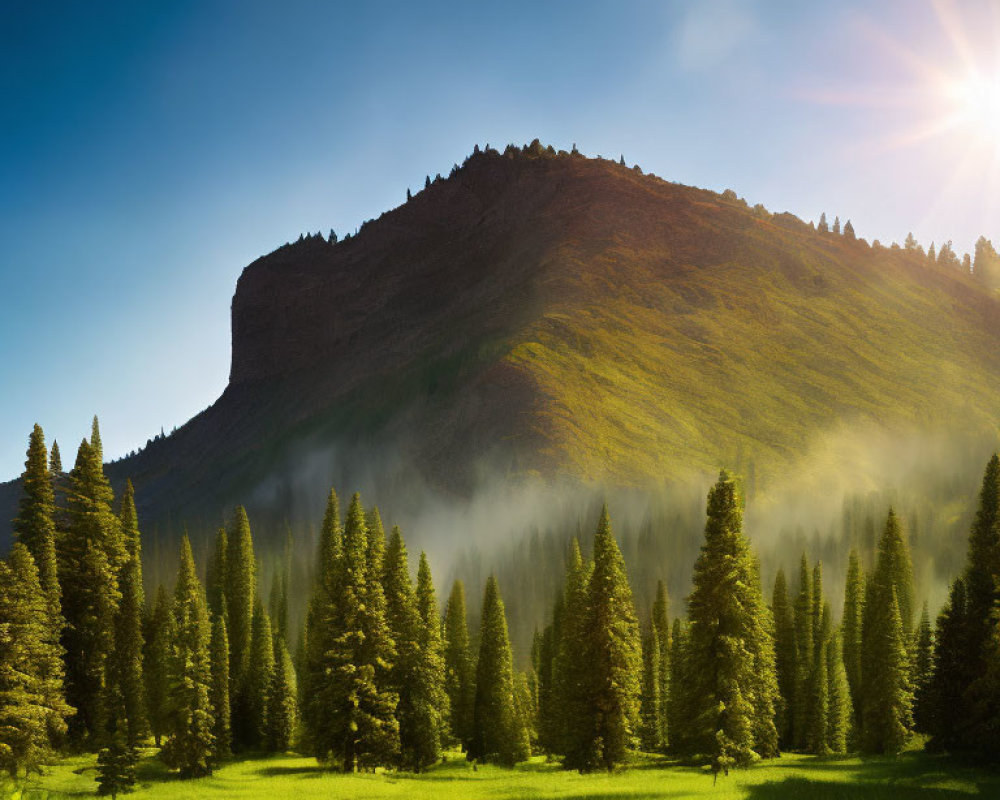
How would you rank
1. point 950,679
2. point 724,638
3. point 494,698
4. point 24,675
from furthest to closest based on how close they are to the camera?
1. point 494,698
2. point 950,679
3. point 24,675
4. point 724,638

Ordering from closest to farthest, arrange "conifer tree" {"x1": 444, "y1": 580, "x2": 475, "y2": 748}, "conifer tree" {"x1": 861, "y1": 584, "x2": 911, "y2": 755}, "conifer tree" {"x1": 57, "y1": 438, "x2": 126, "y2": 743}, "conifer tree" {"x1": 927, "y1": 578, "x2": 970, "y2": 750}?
"conifer tree" {"x1": 927, "y1": 578, "x2": 970, "y2": 750}, "conifer tree" {"x1": 57, "y1": 438, "x2": 126, "y2": 743}, "conifer tree" {"x1": 861, "y1": 584, "x2": 911, "y2": 755}, "conifer tree" {"x1": 444, "y1": 580, "x2": 475, "y2": 748}

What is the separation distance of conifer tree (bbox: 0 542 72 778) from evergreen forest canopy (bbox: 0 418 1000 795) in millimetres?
131

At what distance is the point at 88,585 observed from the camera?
61656 mm

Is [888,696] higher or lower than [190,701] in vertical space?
lower

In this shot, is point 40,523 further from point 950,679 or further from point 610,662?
point 950,679

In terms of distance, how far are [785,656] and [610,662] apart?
35265mm

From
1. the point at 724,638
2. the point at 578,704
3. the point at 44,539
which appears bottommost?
the point at 578,704

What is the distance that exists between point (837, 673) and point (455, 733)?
3403cm

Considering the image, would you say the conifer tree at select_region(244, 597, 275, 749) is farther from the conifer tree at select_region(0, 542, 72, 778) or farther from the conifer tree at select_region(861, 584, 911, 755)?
the conifer tree at select_region(861, 584, 911, 755)

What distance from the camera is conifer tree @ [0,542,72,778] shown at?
146 feet

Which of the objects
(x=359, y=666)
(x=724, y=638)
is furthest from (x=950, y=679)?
(x=359, y=666)

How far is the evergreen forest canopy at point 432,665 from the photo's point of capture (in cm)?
4450

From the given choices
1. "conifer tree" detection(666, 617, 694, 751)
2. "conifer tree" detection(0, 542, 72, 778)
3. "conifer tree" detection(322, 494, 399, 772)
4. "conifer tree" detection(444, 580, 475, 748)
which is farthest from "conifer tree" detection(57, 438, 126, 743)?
"conifer tree" detection(666, 617, 694, 751)

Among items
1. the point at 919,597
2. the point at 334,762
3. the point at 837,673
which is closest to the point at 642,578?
the point at 919,597
